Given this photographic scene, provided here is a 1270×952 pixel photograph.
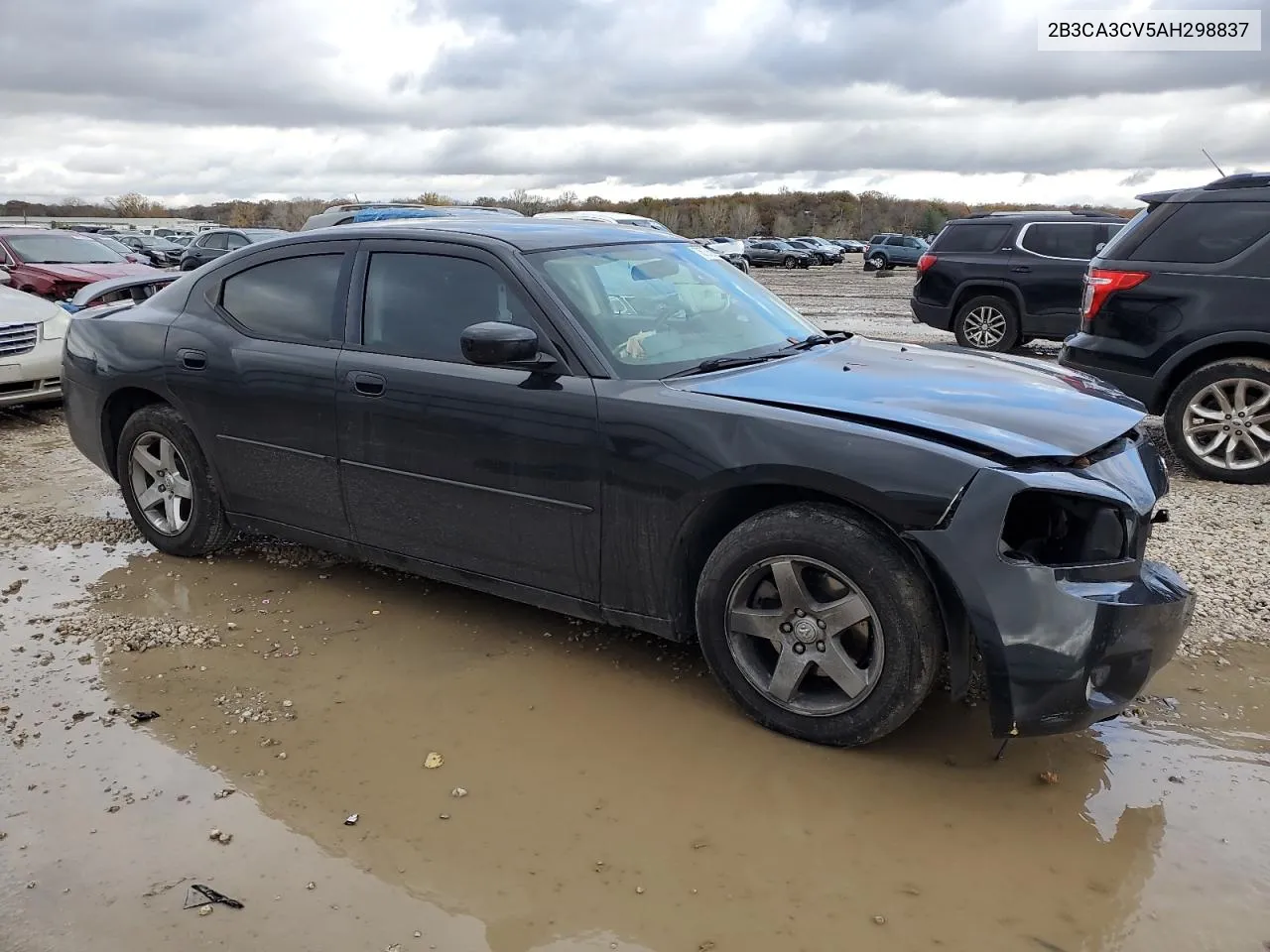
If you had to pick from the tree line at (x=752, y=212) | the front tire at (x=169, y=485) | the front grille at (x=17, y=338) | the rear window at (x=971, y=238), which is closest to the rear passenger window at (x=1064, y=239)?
the rear window at (x=971, y=238)

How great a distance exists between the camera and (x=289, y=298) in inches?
172

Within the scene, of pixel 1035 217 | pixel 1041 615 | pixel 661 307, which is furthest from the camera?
pixel 1035 217

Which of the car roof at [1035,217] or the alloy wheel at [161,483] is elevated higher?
the car roof at [1035,217]

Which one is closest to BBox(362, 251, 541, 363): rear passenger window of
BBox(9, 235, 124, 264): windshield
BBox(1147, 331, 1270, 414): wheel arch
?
BBox(1147, 331, 1270, 414): wheel arch

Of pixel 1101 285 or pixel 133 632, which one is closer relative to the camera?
pixel 133 632

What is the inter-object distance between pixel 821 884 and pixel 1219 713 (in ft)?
5.75

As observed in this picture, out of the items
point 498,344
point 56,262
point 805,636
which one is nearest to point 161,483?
point 498,344

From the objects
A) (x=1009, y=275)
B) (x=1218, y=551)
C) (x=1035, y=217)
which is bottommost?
(x=1218, y=551)

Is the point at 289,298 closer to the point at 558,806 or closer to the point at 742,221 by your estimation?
the point at 558,806

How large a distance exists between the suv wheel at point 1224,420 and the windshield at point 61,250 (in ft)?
47.1

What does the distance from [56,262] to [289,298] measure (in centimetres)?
1257

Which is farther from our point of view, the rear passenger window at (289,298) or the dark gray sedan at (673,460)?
the rear passenger window at (289,298)

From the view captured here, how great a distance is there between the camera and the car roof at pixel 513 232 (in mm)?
3941

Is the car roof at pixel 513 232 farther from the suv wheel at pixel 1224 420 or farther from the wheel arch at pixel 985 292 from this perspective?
the wheel arch at pixel 985 292
